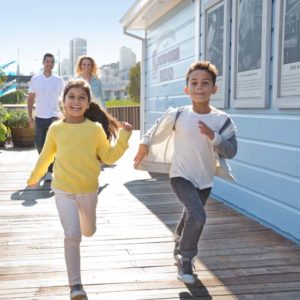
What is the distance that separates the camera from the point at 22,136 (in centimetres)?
1318

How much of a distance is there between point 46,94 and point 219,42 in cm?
270

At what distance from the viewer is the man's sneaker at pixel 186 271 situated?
349 centimetres

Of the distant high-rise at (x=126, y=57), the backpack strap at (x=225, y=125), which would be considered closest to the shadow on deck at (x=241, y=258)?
the backpack strap at (x=225, y=125)

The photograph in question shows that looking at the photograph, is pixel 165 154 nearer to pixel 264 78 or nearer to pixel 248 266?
pixel 248 266

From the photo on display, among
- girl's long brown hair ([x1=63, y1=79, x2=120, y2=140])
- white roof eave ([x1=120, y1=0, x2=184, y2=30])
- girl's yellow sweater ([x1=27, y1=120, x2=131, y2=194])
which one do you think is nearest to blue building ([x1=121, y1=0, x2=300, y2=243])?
white roof eave ([x1=120, y1=0, x2=184, y2=30])

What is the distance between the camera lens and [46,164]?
3352 millimetres

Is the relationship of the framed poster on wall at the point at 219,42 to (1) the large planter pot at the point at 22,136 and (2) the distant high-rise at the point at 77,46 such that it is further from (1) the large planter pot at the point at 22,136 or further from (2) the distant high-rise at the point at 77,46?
(2) the distant high-rise at the point at 77,46

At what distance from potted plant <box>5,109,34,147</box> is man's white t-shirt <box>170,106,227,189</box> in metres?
9.99

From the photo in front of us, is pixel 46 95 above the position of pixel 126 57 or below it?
below

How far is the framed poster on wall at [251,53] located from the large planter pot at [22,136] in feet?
27.4

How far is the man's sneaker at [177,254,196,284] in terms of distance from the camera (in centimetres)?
349

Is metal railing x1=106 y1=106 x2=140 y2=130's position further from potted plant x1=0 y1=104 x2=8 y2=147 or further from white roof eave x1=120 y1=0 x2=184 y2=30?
white roof eave x1=120 y1=0 x2=184 y2=30

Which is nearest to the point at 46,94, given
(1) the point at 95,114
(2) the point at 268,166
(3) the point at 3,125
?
(2) the point at 268,166

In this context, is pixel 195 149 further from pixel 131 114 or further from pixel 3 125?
pixel 131 114
